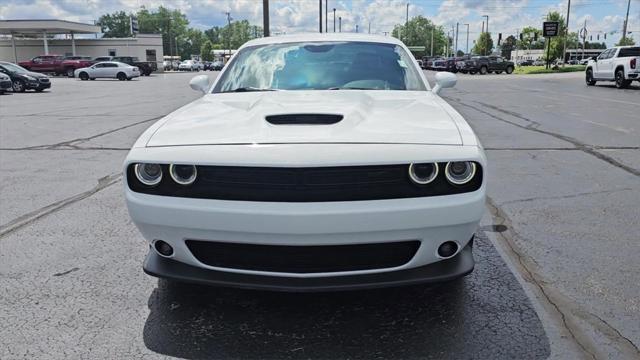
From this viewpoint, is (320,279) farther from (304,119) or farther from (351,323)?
(304,119)

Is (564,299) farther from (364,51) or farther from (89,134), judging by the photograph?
(89,134)

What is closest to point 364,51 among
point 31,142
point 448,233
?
point 448,233

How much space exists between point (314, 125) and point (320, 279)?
783 millimetres

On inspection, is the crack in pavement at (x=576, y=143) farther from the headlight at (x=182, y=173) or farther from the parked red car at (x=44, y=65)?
the parked red car at (x=44, y=65)

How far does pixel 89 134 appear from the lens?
10.5m

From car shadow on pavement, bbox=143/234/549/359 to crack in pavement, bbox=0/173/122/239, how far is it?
2076mm

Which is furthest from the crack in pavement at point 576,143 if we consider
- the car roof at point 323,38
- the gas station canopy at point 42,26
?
the gas station canopy at point 42,26

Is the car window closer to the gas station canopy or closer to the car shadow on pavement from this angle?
the car shadow on pavement

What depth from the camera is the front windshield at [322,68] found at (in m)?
4.18

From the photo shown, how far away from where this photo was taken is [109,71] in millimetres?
38688

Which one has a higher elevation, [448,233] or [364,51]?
[364,51]

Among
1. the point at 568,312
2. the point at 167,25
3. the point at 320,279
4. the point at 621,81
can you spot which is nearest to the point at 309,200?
the point at 320,279

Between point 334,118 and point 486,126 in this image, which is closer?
point 334,118

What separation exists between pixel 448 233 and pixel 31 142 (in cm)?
891
